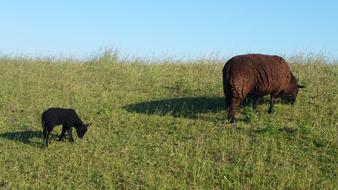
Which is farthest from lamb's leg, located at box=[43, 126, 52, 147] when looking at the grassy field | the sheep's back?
the sheep's back

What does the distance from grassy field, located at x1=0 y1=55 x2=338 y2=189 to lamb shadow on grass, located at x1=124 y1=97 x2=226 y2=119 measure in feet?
0.08

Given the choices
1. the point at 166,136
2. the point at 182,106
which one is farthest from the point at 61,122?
the point at 182,106

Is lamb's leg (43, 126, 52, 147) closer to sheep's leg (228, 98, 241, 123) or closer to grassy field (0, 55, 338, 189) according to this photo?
grassy field (0, 55, 338, 189)

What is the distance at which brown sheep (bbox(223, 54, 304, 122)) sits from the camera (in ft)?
36.4

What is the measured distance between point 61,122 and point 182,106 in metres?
3.55

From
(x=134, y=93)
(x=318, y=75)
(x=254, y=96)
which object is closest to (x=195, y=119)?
(x=254, y=96)

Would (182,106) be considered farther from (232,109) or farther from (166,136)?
(166,136)

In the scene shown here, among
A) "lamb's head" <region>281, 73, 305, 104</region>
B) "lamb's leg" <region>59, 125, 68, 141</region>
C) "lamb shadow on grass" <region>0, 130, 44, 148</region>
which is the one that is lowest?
"lamb shadow on grass" <region>0, 130, 44, 148</region>

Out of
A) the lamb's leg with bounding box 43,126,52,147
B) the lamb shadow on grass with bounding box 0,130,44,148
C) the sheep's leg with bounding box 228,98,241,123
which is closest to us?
the lamb's leg with bounding box 43,126,52,147

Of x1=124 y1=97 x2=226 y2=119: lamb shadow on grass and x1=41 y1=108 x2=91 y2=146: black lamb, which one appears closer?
x1=41 y1=108 x2=91 y2=146: black lamb

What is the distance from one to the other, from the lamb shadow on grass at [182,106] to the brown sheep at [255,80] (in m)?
0.91

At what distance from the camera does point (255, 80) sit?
11.5 metres

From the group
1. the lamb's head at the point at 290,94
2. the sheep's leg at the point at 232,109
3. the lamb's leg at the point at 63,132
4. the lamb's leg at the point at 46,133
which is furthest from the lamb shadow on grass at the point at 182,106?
the lamb's leg at the point at 46,133

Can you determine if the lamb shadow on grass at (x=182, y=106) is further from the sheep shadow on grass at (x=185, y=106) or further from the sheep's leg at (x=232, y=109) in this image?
the sheep's leg at (x=232, y=109)
